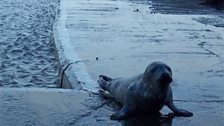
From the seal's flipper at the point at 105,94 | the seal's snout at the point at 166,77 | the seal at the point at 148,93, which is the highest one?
the seal's snout at the point at 166,77

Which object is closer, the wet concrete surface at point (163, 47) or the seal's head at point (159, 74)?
the seal's head at point (159, 74)

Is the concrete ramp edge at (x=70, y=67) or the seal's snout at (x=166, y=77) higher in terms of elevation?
the seal's snout at (x=166, y=77)

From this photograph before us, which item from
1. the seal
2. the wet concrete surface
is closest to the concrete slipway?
the wet concrete surface

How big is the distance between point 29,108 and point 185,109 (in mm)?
1817

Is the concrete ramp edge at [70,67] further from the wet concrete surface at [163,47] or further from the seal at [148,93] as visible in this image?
the seal at [148,93]

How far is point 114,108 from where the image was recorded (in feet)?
19.0

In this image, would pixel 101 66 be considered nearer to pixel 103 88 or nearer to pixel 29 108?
pixel 103 88

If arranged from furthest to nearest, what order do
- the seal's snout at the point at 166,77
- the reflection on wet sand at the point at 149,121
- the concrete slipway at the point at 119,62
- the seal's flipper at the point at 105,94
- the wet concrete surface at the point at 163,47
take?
the wet concrete surface at the point at 163,47
the seal's flipper at the point at 105,94
the concrete slipway at the point at 119,62
the reflection on wet sand at the point at 149,121
the seal's snout at the point at 166,77

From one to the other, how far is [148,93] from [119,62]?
344cm

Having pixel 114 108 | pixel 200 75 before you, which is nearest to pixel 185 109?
pixel 114 108

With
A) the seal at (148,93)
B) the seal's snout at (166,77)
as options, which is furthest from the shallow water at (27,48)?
the seal's snout at (166,77)

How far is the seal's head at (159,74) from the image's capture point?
493 cm

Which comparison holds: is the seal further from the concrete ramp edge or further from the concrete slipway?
the concrete ramp edge

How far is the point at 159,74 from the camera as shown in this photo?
4961 mm
